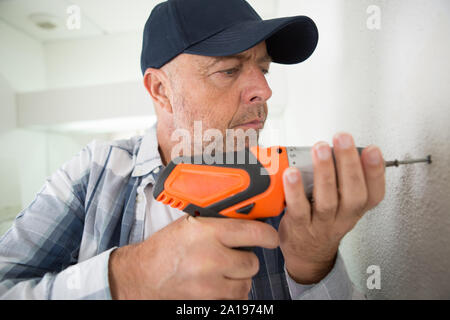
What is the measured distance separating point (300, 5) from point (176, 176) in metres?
1.01

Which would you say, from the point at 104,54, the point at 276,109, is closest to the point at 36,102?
the point at 104,54

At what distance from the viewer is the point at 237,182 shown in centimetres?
45

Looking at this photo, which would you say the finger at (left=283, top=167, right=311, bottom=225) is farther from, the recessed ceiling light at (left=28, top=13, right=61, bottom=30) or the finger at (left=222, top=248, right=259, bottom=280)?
the recessed ceiling light at (left=28, top=13, right=61, bottom=30)

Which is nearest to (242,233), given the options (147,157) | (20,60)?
(147,157)

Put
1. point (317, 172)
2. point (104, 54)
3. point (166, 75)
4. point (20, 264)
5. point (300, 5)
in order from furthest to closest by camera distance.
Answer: point (104, 54) → point (300, 5) → point (166, 75) → point (20, 264) → point (317, 172)

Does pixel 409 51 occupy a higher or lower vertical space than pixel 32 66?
lower

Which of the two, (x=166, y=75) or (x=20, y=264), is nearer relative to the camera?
(x=20, y=264)

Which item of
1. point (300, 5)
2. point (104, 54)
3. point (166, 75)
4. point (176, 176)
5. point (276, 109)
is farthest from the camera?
point (104, 54)

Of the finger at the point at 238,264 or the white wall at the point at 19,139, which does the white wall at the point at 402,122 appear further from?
the white wall at the point at 19,139

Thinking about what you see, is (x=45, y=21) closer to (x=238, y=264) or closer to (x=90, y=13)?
(x=90, y=13)

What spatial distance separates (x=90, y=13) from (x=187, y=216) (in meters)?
2.22

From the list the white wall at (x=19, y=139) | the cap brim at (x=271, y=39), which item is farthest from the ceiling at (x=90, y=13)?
the cap brim at (x=271, y=39)

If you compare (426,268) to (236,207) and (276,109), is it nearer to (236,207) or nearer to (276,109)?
(236,207)

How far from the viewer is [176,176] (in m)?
0.49
